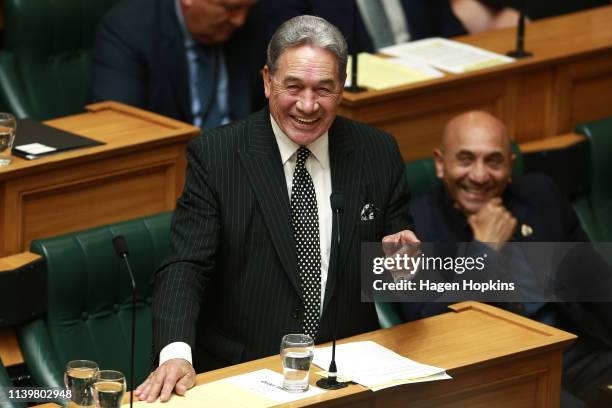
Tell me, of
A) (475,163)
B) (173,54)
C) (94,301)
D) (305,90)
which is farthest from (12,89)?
(305,90)

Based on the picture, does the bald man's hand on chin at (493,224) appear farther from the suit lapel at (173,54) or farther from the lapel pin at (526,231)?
the suit lapel at (173,54)

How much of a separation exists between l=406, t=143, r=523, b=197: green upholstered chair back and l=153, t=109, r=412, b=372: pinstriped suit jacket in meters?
0.91

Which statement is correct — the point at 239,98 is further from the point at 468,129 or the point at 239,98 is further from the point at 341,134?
the point at 341,134

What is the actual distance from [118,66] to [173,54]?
6.5 inches

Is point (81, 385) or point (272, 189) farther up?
point (272, 189)

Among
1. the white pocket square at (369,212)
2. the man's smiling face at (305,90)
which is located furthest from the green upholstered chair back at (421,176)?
the man's smiling face at (305,90)

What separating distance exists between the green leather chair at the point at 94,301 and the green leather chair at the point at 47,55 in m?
1.27

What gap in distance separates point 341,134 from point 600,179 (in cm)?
158

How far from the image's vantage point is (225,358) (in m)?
2.82

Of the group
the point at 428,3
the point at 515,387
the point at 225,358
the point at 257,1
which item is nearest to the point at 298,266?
the point at 225,358

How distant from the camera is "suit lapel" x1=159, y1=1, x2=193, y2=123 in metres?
4.04

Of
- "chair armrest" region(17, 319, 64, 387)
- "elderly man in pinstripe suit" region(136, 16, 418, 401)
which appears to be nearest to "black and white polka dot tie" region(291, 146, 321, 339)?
"elderly man in pinstripe suit" region(136, 16, 418, 401)

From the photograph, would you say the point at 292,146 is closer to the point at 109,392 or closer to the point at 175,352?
the point at 175,352

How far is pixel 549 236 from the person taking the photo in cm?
365
